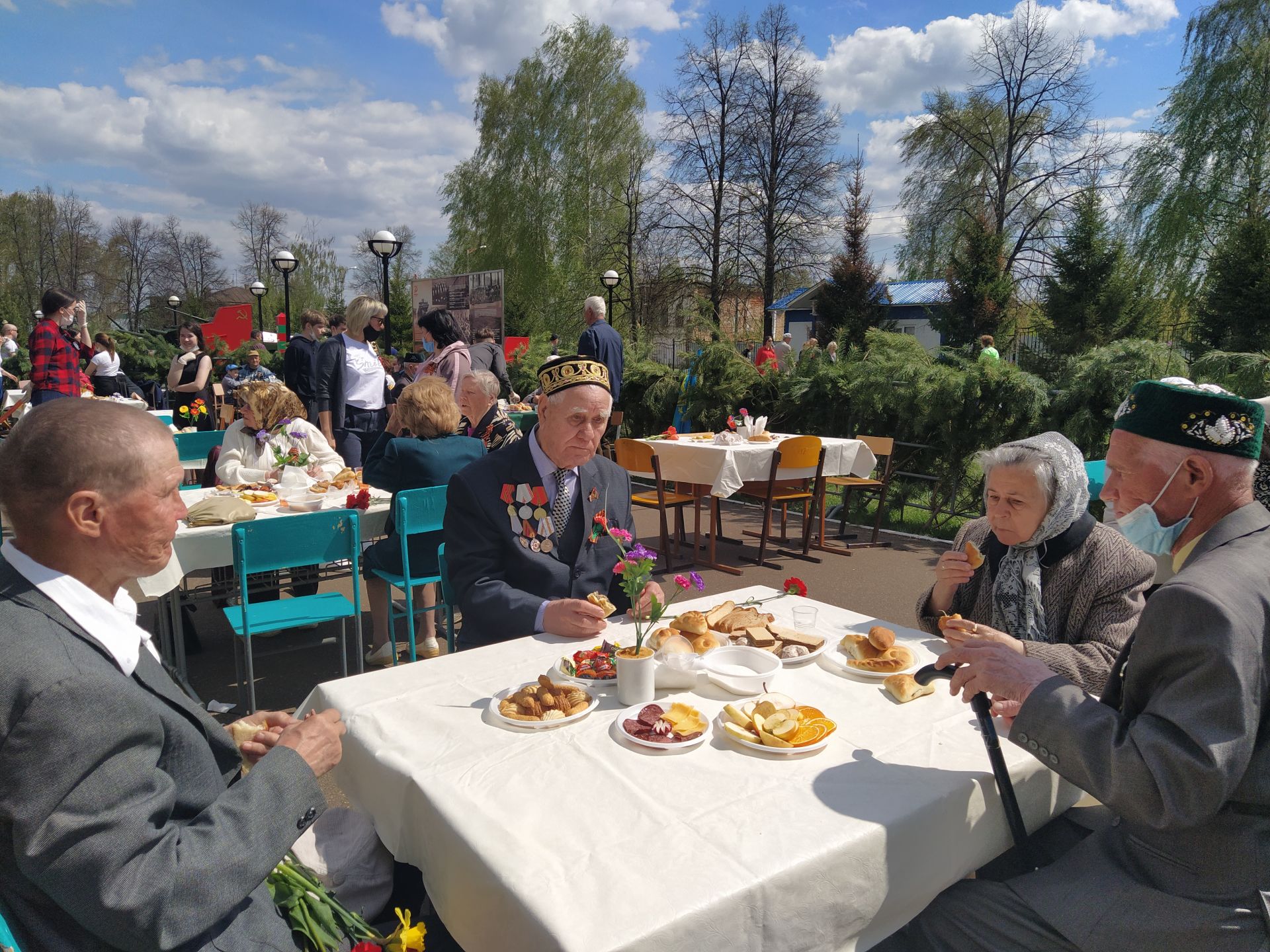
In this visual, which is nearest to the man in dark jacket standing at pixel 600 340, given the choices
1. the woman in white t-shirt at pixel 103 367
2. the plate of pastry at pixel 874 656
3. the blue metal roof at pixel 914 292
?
the plate of pastry at pixel 874 656

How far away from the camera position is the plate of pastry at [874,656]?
2090 millimetres

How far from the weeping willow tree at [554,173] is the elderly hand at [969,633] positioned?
91.2 feet

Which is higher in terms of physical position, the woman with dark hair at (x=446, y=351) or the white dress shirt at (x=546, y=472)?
the woman with dark hair at (x=446, y=351)

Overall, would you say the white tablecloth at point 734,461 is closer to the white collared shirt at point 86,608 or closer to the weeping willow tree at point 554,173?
the white collared shirt at point 86,608

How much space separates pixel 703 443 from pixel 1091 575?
5376 mm

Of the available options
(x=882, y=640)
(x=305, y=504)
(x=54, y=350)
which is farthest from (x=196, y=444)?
(x=882, y=640)

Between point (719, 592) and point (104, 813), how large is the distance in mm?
5649

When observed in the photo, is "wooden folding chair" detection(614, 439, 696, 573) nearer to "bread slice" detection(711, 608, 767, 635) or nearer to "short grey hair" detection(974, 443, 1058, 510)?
"bread slice" detection(711, 608, 767, 635)

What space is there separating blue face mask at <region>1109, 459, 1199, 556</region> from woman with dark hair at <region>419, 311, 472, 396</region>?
6.26m

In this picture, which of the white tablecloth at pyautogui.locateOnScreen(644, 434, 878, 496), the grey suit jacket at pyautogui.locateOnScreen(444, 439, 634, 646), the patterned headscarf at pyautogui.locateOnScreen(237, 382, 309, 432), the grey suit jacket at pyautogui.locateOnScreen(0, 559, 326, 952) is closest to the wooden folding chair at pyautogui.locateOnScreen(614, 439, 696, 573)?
the white tablecloth at pyautogui.locateOnScreen(644, 434, 878, 496)

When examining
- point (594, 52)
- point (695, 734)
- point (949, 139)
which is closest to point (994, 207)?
point (949, 139)

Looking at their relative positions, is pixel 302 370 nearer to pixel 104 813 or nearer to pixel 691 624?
pixel 691 624

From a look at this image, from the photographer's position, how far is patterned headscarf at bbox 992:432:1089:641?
92.5 inches

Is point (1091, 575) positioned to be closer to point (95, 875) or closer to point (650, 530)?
point (95, 875)
